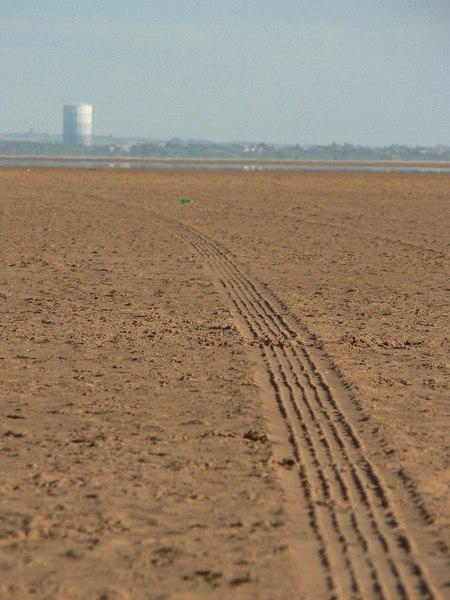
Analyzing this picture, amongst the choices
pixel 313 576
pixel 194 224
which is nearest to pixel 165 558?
pixel 313 576

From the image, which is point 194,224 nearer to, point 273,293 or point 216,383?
point 273,293

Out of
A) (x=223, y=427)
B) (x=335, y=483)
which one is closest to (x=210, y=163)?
(x=223, y=427)

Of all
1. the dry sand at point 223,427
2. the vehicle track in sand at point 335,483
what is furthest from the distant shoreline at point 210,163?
the vehicle track in sand at point 335,483

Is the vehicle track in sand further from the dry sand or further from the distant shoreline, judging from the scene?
the distant shoreline

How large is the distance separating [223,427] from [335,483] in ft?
4.72

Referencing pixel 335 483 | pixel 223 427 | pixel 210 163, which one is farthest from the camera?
pixel 210 163

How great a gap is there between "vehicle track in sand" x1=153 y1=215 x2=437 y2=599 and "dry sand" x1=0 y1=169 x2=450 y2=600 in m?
0.02

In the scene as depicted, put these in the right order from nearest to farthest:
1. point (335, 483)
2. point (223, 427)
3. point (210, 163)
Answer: point (335, 483) → point (223, 427) → point (210, 163)

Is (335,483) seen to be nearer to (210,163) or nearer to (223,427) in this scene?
(223,427)

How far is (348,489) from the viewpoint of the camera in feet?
20.4

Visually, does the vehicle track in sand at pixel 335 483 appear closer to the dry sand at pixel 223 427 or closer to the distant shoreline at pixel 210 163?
the dry sand at pixel 223 427

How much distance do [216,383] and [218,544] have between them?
349cm

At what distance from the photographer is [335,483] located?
20.8 ft

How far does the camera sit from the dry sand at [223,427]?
5230mm
